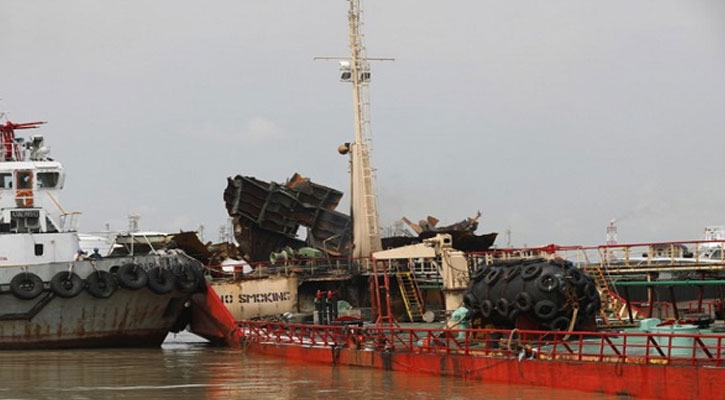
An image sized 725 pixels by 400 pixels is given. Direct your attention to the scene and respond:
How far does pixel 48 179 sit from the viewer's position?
120ft

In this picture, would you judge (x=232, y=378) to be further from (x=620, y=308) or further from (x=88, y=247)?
(x=88, y=247)


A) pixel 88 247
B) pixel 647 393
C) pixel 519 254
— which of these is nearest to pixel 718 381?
pixel 647 393

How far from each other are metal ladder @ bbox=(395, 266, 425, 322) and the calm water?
810cm

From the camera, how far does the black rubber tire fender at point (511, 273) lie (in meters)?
28.1

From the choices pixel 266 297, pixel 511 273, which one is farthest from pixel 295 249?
pixel 511 273

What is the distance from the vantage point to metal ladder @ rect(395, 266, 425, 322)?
4025 centimetres

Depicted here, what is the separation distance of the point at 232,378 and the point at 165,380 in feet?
5.14

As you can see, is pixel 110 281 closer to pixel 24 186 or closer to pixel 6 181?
pixel 24 186

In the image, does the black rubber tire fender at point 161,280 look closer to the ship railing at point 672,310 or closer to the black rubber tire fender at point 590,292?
the black rubber tire fender at point 590,292

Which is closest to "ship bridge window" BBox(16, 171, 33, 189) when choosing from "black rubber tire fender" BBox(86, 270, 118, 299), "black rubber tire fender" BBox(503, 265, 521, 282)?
"black rubber tire fender" BBox(86, 270, 118, 299)

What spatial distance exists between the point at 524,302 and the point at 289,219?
22.5 meters

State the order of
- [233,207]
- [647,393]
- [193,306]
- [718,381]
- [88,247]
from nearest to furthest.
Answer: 1. [718,381]
2. [647,393]
3. [193,306]
4. [88,247]
5. [233,207]

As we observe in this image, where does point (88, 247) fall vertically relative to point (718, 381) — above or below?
above

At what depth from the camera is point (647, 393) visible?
21.7m
